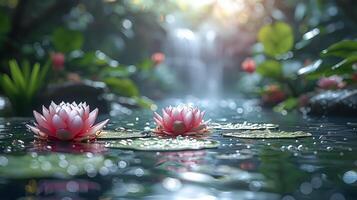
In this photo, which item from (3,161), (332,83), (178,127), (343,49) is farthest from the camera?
(332,83)

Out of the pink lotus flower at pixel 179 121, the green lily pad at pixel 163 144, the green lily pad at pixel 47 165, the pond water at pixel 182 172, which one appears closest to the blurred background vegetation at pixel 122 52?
the pink lotus flower at pixel 179 121

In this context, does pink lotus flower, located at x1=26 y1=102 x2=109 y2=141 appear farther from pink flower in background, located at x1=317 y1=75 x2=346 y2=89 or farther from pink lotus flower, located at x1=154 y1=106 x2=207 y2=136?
pink flower in background, located at x1=317 y1=75 x2=346 y2=89

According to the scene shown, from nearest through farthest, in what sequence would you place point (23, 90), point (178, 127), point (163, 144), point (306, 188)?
point (306, 188) < point (163, 144) < point (178, 127) < point (23, 90)

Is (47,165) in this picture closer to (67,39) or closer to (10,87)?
(10,87)

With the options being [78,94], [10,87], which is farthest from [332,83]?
[10,87]

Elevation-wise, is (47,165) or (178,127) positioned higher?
(178,127)

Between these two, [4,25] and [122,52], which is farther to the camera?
[122,52]

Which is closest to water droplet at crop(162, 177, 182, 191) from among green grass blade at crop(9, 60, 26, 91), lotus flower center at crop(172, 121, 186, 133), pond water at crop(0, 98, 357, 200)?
pond water at crop(0, 98, 357, 200)

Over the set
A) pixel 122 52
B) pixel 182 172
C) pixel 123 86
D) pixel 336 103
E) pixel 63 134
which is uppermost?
pixel 122 52
